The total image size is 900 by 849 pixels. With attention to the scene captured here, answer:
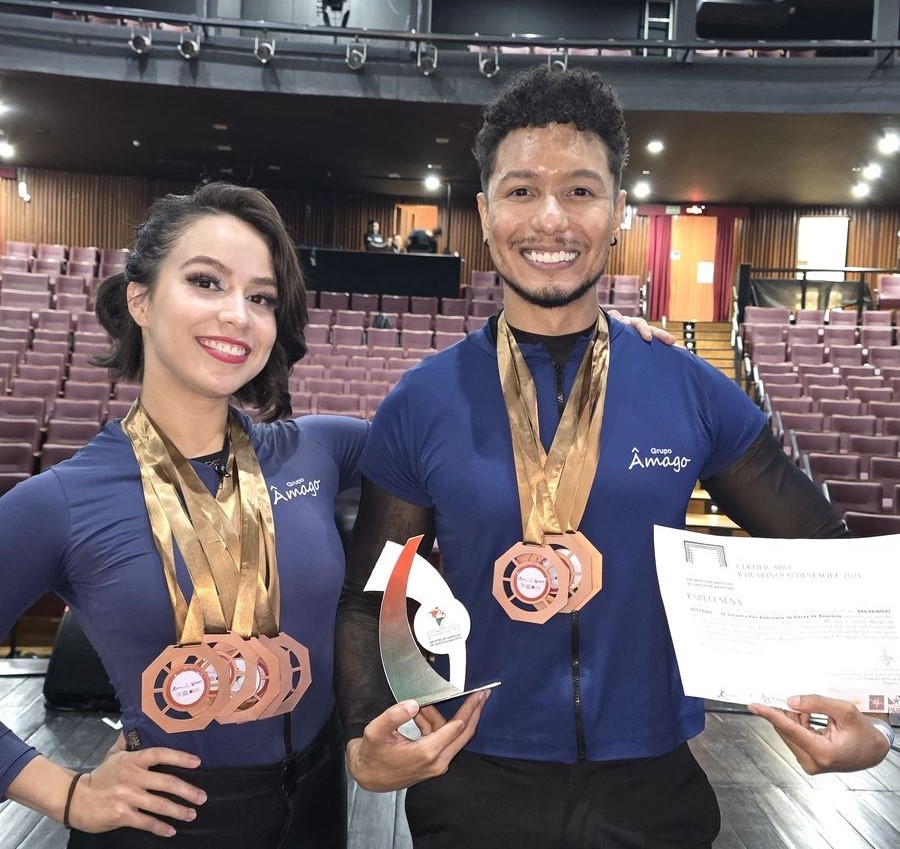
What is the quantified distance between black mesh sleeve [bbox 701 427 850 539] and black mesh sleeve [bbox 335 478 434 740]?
465 millimetres

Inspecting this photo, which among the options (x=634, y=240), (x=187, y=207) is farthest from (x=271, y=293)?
(x=634, y=240)

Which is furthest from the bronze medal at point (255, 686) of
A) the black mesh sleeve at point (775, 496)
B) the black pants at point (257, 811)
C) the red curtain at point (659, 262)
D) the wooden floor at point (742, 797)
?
the red curtain at point (659, 262)

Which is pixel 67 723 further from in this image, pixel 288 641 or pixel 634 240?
pixel 634 240

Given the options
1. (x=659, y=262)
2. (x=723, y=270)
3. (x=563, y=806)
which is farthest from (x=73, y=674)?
(x=723, y=270)

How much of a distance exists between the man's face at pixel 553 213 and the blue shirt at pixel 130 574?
21.3 inches

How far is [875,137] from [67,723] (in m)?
11.1

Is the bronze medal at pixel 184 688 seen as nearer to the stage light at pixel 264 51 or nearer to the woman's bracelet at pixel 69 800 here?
the woman's bracelet at pixel 69 800

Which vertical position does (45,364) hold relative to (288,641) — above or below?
above

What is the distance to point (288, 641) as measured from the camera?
1298 mm

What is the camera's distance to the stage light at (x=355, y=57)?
9.45 m

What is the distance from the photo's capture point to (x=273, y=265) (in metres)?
1.45

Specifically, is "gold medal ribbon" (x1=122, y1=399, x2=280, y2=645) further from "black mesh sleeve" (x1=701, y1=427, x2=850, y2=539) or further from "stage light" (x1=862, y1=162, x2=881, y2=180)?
"stage light" (x1=862, y1=162, x2=881, y2=180)

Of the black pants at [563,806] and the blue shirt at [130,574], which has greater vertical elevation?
the blue shirt at [130,574]

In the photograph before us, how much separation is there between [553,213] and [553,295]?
0.12 m
